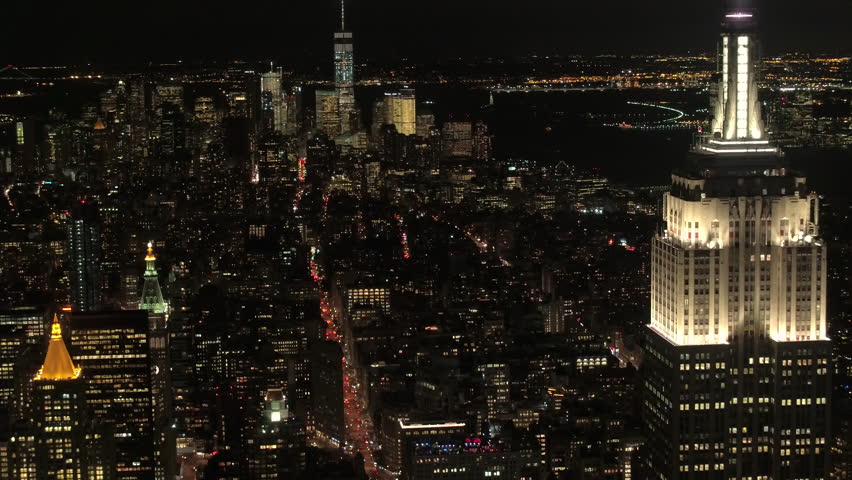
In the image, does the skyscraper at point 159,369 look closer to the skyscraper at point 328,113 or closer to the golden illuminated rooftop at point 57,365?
the golden illuminated rooftop at point 57,365

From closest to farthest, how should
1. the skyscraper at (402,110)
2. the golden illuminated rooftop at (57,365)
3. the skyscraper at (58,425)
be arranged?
the skyscraper at (58,425)
the golden illuminated rooftop at (57,365)
the skyscraper at (402,110)

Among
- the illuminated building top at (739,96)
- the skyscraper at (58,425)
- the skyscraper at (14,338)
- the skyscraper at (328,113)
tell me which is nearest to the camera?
the illuminated building top at (739,96)

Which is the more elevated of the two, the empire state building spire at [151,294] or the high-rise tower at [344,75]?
the high-rise tower at [344,75]

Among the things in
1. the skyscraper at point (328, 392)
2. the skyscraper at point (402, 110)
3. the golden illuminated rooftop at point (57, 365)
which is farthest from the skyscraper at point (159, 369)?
the skyscraper at point (402, 110)

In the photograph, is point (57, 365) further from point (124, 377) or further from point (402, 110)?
point (402, 110)

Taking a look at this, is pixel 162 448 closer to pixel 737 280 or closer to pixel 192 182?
pixel 737 280

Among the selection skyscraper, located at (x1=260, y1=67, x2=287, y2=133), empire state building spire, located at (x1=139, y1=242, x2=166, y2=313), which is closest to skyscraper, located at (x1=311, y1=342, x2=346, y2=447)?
empire state building spire, located at (x1=139, y1=242, x2=166, y2=313)
